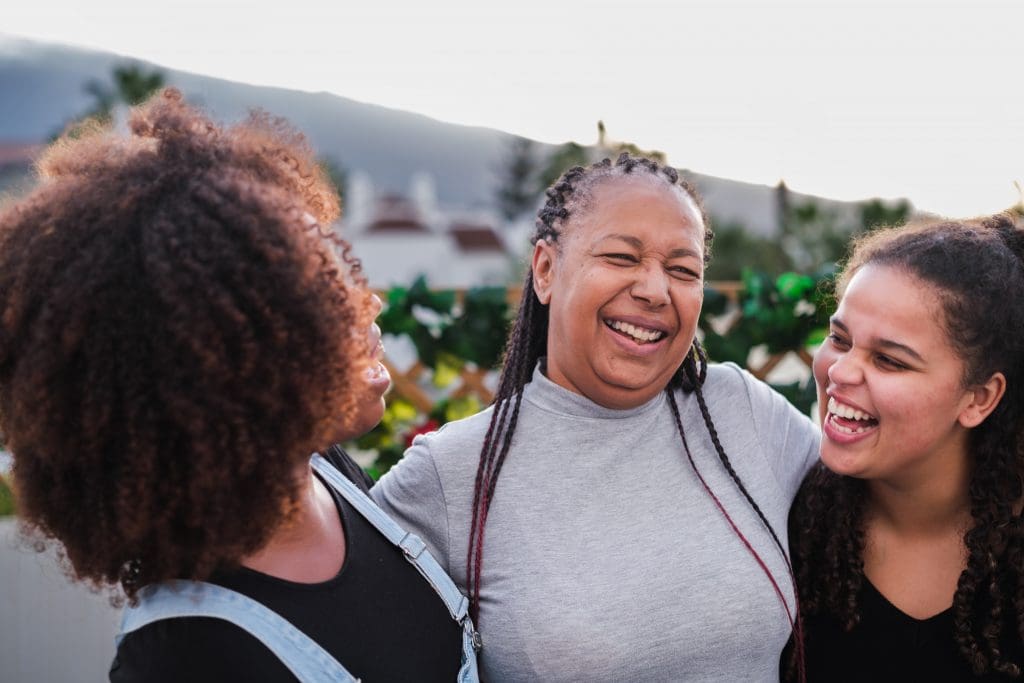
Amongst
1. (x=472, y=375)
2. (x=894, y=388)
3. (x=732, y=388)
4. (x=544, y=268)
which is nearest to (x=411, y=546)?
(x=544, y=268)

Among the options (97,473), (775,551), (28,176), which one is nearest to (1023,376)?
(775,551)

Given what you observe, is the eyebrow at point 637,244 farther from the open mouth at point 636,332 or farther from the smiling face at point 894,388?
the smiling face at point 894,388

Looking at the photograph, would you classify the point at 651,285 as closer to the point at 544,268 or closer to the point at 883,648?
the point at 544,268

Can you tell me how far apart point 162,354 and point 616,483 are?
3.35 ft

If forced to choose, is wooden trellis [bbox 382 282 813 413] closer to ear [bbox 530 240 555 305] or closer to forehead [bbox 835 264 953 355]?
ear [bbox 530 240 555 305]

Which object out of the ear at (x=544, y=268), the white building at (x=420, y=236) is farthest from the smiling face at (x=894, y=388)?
the white building at (x=420, y=236)

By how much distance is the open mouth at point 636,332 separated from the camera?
73.6 inches

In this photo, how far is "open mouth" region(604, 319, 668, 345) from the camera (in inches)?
73.6

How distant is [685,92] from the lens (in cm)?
393

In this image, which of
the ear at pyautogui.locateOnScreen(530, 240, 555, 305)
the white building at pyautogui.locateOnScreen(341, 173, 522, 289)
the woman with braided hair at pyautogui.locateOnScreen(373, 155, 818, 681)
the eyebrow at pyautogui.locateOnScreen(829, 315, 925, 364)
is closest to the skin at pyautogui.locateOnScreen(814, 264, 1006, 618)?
the eyebrow at pyautogui.locateOnScreen(829, 315, 925, 364)

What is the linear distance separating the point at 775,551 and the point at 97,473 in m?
1.34

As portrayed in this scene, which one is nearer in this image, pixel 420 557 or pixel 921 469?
pixel 420 557

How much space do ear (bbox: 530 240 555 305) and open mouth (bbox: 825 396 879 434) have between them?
672mm

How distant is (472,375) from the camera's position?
3.64 meters
